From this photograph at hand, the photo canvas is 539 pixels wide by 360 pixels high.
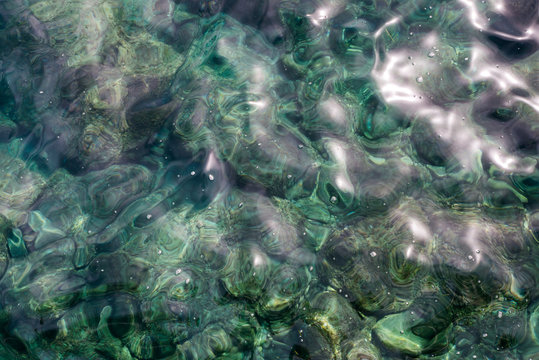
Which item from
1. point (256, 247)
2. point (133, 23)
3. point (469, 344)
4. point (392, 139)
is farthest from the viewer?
point (133, 23)

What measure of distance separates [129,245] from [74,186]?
452 mm

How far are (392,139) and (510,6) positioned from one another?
96 centimetres

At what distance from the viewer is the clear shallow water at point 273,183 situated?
6.99 ft

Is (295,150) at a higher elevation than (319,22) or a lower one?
lower

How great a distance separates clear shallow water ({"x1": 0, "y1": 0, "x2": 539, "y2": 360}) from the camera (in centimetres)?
213

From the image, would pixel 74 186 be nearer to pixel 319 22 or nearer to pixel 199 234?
pixel 199 234

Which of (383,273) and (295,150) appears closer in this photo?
(383,273)

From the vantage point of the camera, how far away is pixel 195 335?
2123mm

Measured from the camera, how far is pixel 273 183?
7.73 feet

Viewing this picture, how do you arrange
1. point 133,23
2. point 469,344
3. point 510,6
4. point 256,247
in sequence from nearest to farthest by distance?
1. point 469,344
2. point 256,247
3. point 510,6
4. point 133,23

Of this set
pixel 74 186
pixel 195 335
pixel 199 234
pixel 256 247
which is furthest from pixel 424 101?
pixel 74 186

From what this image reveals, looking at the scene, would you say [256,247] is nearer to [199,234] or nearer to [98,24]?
[199,234]

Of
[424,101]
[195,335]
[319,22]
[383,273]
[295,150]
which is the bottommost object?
[195,335]

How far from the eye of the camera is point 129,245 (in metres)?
2.28
